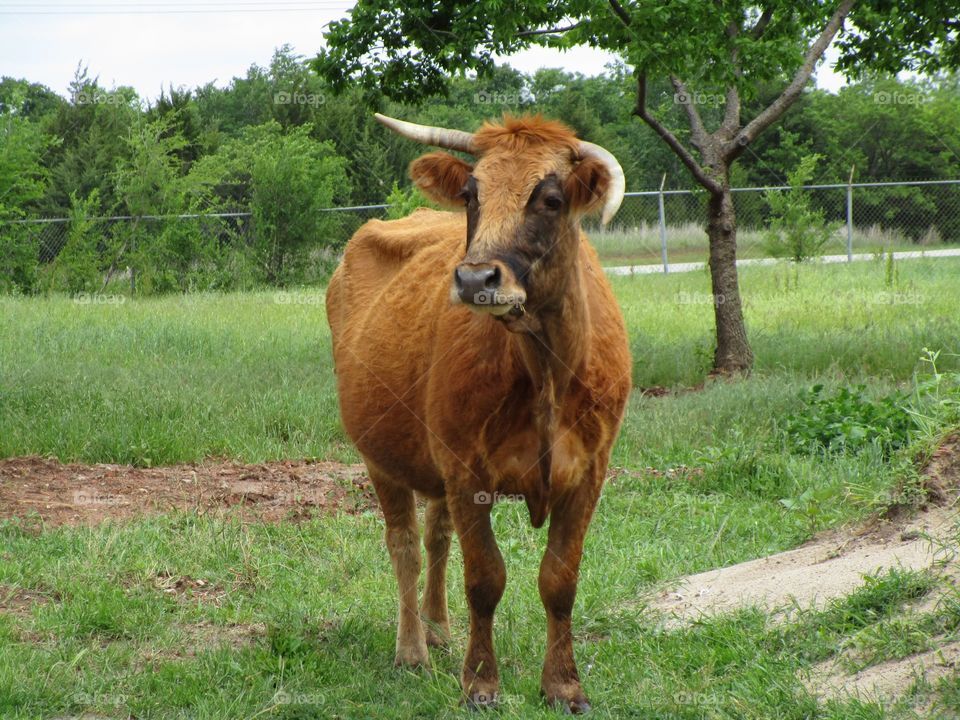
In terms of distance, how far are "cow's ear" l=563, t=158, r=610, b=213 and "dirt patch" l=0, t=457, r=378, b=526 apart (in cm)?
415

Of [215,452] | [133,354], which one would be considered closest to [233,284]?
[133,354]

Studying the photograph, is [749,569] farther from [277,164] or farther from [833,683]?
[277,164]

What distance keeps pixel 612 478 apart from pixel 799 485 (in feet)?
4.66

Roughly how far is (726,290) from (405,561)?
7340 millimetres

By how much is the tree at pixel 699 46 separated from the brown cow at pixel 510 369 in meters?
5.52

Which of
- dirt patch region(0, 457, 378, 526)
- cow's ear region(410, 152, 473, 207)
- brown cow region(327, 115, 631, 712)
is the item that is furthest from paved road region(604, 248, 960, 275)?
cow's ear region(410, 152, 473, 207)

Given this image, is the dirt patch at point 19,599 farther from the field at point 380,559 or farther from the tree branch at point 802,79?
the tree branch at point 802,79

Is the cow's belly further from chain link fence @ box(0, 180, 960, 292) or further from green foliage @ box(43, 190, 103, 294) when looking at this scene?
green foliage @ box(43, 190, 103, 294)

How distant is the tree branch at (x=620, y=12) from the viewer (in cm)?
1038

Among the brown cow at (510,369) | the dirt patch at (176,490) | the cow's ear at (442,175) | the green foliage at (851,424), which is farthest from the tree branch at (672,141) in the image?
the cow's ear at (442,175)

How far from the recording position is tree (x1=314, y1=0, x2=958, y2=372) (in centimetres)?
1041

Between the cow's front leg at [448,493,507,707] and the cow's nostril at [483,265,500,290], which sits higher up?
the cow's nostril at [483,265,500,290]

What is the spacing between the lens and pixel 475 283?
13.1 ft

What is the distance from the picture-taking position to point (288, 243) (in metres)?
25.1
